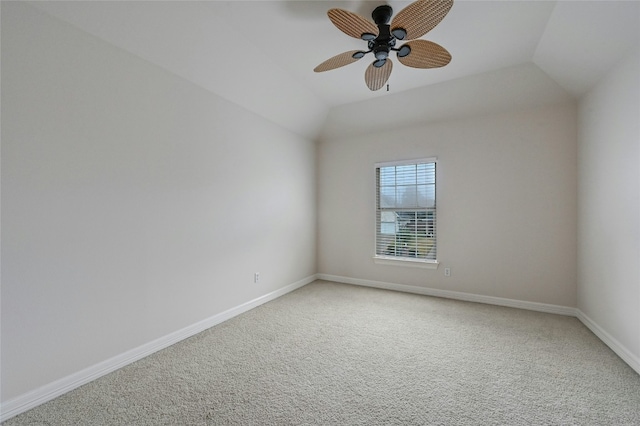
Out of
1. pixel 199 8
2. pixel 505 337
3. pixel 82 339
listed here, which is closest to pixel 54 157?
pixel 82 339

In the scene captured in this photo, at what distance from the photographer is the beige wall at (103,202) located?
1.67 m

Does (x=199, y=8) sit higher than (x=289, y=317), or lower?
higher

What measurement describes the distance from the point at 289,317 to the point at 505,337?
→ 88.4 inches

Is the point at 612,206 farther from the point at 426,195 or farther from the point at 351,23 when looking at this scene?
the point at 351,23

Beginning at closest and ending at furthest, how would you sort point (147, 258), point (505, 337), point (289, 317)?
point (147, 258) → point (505, 337) → point (289, 317)

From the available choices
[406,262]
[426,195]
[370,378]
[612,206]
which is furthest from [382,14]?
[406,262]

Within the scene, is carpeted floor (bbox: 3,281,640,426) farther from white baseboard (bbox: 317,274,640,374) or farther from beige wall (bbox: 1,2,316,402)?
beige wall (bbox: 1,2,316,402)

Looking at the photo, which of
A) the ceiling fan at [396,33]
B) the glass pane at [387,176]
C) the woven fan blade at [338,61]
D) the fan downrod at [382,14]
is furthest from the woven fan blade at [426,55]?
the glass pane at [387,176]

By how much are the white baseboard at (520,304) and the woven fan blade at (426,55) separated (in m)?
2.81

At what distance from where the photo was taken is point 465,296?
12.2 ft

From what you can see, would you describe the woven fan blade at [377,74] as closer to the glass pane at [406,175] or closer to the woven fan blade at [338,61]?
the woven fan blade at [338,61]

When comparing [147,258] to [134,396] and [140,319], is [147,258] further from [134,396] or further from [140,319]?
[134,396]

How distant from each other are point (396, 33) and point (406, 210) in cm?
265

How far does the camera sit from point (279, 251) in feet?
13.0
